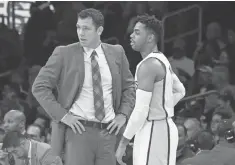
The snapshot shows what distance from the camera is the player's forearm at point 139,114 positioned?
4859mm

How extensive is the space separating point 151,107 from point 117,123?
0.32 metres

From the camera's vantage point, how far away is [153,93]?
496 cm

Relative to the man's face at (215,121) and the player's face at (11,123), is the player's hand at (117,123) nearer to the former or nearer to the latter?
the player's face at (11,123)

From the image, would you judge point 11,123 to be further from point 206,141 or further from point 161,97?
point 161,97

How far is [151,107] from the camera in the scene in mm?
4961

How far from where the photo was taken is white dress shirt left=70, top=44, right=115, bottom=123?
200 inches

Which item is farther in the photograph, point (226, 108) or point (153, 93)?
point (226, 108)

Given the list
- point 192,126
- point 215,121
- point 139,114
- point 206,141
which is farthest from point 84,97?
point 192,126

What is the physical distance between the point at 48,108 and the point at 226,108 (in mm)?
4032

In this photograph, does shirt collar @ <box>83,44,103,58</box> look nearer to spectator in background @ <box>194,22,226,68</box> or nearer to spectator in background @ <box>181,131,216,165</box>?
spectator in background @ <box>181,131,216,165</box>

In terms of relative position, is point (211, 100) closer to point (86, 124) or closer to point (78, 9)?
point (78, 9)

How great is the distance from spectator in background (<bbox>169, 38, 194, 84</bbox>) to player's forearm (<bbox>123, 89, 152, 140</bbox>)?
4.93 meters

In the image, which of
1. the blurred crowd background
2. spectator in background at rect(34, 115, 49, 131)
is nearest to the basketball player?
the blurred crowd background

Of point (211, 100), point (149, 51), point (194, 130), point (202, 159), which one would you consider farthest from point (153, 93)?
point (211, 100)
